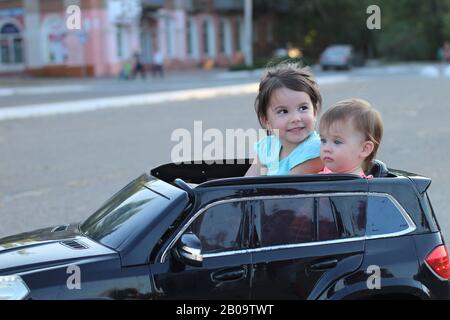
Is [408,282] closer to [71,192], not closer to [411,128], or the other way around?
[71,192]

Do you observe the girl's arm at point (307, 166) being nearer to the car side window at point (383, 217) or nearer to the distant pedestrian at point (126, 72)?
the car side window at point (383, 217)

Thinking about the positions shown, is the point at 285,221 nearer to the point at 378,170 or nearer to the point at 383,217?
the point at 383,217

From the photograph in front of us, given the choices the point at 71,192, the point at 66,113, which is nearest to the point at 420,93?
the point at 66,113

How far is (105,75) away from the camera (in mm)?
41969

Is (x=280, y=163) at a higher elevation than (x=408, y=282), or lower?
higher

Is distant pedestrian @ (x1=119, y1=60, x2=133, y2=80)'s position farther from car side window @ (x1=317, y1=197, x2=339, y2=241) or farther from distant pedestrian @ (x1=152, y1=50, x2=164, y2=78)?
car side window @ (x1=317, y1=197, x2=339, y2=241)

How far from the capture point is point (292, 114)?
4.06 meters

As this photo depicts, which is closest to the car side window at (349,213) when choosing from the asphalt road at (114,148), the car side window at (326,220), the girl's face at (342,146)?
the car side window at (326,220)

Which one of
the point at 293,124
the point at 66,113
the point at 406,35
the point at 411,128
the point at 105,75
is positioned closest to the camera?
the point at 293,124

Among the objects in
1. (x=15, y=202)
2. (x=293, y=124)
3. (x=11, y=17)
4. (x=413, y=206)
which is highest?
(x=11, y=17)

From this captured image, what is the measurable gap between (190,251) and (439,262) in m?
1.43

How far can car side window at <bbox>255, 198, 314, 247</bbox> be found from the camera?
11.6ft

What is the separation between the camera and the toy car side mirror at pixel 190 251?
330 centimetres

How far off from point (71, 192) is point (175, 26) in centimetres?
4048
